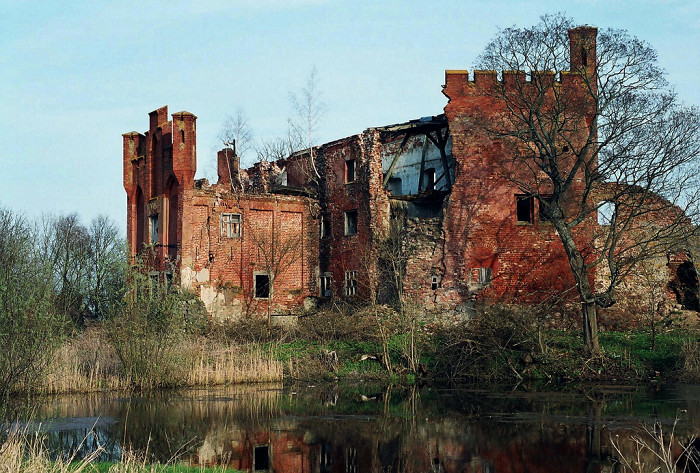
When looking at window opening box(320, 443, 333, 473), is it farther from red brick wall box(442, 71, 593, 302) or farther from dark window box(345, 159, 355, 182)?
dark window box(345, 159, 355, 182)

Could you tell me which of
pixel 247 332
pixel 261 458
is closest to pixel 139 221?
pixel 247 332

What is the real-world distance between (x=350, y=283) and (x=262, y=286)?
12.4 feet

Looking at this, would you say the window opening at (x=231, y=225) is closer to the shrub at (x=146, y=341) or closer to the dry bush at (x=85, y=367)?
the dry bush at (x=85, y=367)

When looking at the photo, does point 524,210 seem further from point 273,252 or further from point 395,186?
point 273,252

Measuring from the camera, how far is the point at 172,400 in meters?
19.7

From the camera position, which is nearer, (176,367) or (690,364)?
(176,367)

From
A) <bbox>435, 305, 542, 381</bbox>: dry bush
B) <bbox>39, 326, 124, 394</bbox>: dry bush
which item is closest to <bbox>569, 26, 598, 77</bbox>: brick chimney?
<bbox>435, 305, 542, 381</bbox>: dry bush

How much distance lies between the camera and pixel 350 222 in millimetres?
33656

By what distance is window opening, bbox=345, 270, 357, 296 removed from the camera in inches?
1288

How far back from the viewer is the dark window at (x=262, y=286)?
3350 centimetres

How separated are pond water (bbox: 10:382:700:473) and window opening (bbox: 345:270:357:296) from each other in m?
10.6

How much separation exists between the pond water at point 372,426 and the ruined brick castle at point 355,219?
739 cm

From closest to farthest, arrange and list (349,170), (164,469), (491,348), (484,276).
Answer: (164,469) → (491,348) → (484,276) → (349,170)

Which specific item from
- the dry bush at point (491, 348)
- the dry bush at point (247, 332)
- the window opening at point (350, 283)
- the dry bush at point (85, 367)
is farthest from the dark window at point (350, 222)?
the dry bush at point (85, 367)
